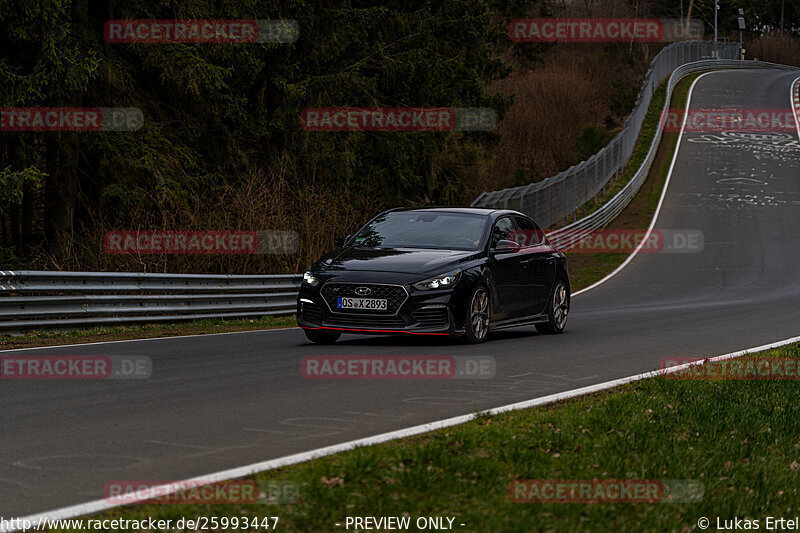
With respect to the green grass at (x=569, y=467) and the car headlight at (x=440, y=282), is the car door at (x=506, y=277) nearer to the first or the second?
the car headlight at (x=440, y=282)

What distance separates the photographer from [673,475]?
255 inches

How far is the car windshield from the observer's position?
14375 mm

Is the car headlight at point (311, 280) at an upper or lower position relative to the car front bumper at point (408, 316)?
upper

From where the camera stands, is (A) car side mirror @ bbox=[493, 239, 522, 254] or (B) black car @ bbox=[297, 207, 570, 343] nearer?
(B) black car @ bbox=[297, 207, 570, 343]

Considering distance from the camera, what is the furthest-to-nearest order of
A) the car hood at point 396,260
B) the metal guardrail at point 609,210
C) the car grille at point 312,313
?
the metal guardrail at point 609,210
the car grille at point 312,313
the car hood at point 396,260

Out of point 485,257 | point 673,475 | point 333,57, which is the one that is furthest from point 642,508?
point 333,57

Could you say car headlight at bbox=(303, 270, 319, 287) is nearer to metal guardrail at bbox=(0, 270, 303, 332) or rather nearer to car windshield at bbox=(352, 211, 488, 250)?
car windshield at bbox=(352, 211, 488, 250)

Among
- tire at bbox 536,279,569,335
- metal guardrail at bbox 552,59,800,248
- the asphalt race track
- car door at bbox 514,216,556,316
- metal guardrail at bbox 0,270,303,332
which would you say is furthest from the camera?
metal guardrail at bbox 552,59,800,248

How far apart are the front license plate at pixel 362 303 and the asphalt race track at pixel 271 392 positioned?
492 millimetres

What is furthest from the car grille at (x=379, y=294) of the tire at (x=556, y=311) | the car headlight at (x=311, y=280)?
the tire at (x=556, y=311)

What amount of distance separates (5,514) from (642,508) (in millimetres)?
3065

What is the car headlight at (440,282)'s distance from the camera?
1302 cm

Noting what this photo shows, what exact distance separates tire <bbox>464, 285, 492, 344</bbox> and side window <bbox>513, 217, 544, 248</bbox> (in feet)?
5.82

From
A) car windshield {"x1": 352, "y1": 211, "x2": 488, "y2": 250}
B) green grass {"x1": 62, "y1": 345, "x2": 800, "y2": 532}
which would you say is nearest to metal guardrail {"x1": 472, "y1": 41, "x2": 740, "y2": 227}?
car windshield {"x1": 352, "y1": 211, "x2": 488, "y2": 250}
